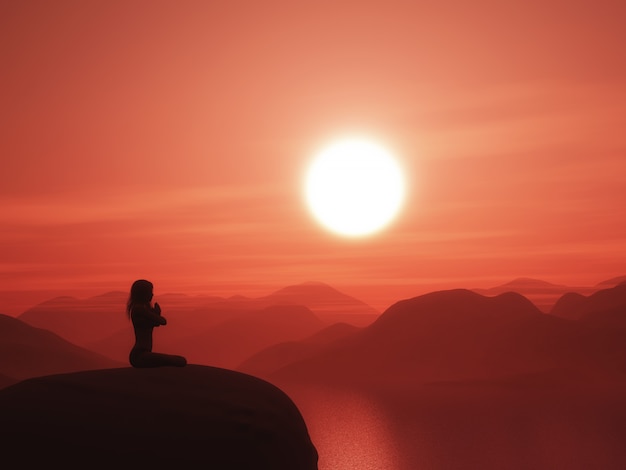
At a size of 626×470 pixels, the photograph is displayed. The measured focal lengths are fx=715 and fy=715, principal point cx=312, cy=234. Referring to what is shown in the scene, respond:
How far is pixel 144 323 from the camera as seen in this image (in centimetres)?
1769

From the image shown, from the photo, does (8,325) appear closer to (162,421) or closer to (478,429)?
(478,429)

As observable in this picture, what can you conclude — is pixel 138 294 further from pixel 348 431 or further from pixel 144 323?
pixel 348 431

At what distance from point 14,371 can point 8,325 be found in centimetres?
2708

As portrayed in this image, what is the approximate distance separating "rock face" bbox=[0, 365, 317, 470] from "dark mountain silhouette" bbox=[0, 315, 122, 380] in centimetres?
8904

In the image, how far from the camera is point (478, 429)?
12044 cm

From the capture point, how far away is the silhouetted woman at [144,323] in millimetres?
17609

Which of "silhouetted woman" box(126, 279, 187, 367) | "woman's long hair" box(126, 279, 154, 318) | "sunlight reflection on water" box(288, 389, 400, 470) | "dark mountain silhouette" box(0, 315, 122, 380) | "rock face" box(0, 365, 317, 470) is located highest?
"woman's long hair" box(126, 279, 154, 318)

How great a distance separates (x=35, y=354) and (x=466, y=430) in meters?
71.3

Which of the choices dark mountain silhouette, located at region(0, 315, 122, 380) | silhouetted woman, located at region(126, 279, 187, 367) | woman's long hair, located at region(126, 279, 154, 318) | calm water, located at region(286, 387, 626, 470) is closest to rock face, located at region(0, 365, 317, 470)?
silhouetted woman, located at region(126, 279, 187, 367)

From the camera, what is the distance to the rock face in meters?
14.8

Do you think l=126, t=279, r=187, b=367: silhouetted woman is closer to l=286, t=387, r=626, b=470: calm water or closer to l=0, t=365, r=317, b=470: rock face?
l=0, t=365, r=317, b=470: rock face

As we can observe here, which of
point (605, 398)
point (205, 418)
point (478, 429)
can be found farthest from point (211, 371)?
point (605, 398)

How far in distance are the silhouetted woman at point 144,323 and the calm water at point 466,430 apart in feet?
225

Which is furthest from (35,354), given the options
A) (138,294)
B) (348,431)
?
(138,294)
